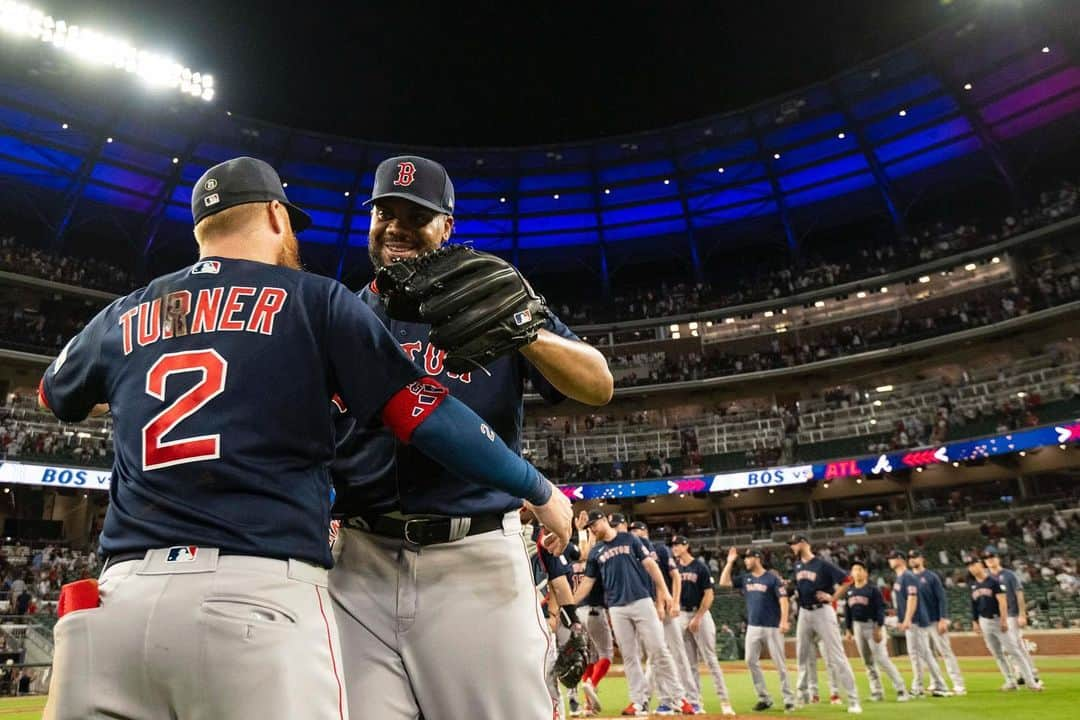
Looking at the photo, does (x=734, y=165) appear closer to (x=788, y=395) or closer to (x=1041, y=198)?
(x=788, y=395)

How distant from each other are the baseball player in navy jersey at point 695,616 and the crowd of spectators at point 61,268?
26.7m

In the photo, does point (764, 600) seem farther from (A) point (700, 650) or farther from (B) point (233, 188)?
(B) point (233, 188)

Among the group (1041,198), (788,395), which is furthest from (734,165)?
(1041,198)

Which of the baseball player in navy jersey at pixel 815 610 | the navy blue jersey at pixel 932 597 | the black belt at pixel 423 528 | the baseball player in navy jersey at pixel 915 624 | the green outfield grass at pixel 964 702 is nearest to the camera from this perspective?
the black belt at pixel 423 528

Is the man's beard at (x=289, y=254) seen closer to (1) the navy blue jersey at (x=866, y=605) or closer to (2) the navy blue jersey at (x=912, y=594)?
(1) the navy blue jersey at (x=866, y=605)

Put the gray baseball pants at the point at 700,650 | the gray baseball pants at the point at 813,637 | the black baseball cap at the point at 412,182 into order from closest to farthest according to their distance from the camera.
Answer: the black baseball cap at the point at 412,182 < the gray baseball pants at the point at 700,650 < the gray baseball pants at the point at 813,637

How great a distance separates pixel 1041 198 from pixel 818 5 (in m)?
13.1

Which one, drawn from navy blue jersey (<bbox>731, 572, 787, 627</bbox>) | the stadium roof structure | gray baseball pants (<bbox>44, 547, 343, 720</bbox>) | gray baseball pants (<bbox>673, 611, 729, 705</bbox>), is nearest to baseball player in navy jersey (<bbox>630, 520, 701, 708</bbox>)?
gray baseball pants (<bbox>673, 611, 729, 705</bbox>)

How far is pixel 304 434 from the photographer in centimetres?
176

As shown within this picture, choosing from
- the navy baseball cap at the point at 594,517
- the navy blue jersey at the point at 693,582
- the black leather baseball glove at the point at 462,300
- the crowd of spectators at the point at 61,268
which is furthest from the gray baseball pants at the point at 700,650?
the crowd of spectators at the point at 61,268

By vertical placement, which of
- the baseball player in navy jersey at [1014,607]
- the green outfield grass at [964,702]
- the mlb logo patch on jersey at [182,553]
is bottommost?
the green outfield grass at [964,702]

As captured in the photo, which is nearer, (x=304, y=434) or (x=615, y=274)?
(x=304, y=434)

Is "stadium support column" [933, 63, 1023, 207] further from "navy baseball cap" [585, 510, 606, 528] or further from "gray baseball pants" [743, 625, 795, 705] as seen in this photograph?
"navy baseball cap" [585, 510, 606, 528]

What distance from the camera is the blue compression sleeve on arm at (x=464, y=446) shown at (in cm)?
178
